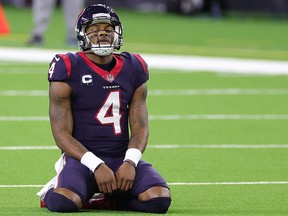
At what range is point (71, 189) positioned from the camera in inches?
269

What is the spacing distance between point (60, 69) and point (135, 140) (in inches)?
25.7

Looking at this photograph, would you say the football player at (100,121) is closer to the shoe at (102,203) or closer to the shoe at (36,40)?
the shoe at (102,203)

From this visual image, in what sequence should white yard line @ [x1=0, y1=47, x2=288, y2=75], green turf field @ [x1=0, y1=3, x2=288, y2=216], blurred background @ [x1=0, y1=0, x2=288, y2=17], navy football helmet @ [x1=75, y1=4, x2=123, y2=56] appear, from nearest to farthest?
navy football helmet @ [x1=75, y1=4, x2=123, y2=56] → green turf field @ [x1=0, y1=3, x2=288, y2=216] → white yard line @ [x1=0, y1=47, x2=288, y2=75] → blurred background @ [x1=0, y1=0, x2=288, y2=17]

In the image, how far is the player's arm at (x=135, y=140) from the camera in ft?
22.6

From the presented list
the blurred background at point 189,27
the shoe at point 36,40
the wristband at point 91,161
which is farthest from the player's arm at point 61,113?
the shoe at point 36,40

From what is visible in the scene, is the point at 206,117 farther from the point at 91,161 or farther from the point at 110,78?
the point at 91,161

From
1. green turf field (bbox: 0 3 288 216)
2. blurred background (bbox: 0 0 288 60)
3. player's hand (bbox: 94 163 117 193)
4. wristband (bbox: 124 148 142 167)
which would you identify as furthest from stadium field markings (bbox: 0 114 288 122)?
blurred background (bbox: 0 0 288 60)

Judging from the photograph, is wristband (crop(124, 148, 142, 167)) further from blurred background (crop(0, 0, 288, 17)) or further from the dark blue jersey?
blurred background (crop(0, 0, 288, 17))

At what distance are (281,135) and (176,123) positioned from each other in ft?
3.93

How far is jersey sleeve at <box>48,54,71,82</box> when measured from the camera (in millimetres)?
7062

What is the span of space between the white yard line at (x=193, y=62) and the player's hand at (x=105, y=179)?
888 centimetres

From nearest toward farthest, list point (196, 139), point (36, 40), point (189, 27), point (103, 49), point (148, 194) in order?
point (148, 194), point (103, 49), point (196, 139), point (36, 40), point (189, 27)

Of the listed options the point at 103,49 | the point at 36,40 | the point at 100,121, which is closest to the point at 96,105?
the point at 100,121

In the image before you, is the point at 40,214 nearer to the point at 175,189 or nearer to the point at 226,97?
the point at 175,189
